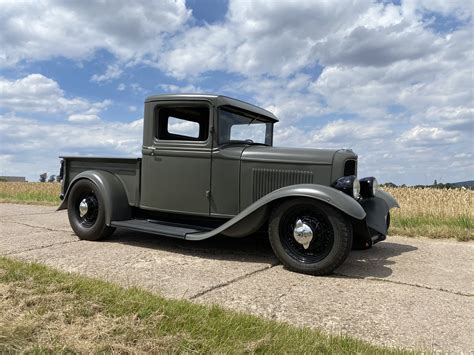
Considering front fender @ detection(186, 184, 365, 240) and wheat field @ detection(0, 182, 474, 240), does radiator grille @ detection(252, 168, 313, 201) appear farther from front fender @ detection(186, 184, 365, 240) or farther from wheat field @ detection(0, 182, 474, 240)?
wheat field @ detection(0, 182, 474, 240)

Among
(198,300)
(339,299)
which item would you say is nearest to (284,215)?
(339,299)

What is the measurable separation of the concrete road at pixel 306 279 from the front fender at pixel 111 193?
383mm

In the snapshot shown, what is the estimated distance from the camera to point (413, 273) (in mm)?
Answer: 3977

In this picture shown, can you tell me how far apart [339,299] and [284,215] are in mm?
1096

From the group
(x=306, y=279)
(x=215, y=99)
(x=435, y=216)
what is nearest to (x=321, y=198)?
(x=306, y=279)

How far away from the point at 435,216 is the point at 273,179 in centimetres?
462

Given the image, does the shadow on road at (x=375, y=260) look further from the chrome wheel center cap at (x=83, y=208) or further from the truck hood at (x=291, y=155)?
the chrome wheel center cap at (x=83, y=208)

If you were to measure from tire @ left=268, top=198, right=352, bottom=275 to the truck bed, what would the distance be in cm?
212

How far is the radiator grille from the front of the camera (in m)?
4.40

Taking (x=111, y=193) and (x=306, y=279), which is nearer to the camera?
(x=306, y=279)

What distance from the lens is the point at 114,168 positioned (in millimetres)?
5512

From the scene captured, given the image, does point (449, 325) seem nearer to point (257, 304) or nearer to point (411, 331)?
point (411, 331)

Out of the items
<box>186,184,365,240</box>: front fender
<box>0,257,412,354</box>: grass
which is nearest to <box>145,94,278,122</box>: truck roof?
<box>186,184,365,240</box>: front fender

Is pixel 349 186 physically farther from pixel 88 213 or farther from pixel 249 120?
pixel 88 213
